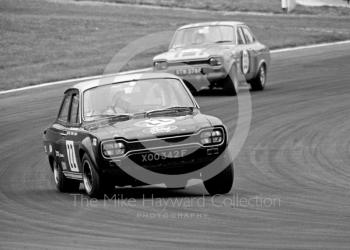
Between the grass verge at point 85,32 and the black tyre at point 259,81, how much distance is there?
5458mm

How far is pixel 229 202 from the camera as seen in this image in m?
9.30

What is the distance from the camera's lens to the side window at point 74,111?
35.2 feet

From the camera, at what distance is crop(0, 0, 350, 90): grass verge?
27406mm

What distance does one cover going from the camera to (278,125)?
53.0ft

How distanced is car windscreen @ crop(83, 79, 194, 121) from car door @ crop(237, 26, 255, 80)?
947 cm

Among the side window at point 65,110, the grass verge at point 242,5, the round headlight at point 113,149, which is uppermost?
the round headlight at point 113,149

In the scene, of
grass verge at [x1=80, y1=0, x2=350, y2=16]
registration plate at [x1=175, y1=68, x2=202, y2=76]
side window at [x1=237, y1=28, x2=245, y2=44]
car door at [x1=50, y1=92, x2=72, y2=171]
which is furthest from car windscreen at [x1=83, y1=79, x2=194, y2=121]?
grass verge at [x1=80, y1=0, x2=350, y2=16]

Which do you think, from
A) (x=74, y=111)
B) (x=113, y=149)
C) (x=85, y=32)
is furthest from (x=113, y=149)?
(x=85, y=32)

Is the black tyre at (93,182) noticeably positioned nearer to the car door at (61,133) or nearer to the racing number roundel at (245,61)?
the car door at (61,133)

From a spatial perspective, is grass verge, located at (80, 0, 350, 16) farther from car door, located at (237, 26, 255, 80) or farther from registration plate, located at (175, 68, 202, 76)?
registration plate, located at (175, 68, 202, 76)

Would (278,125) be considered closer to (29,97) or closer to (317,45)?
(29,97)

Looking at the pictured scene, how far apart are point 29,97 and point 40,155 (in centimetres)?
764

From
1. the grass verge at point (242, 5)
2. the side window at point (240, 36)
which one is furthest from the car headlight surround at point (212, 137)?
the grass verge at point (242, 5)

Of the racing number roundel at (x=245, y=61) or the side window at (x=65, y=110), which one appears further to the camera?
the racing number roundel at (x=245, y=61)
